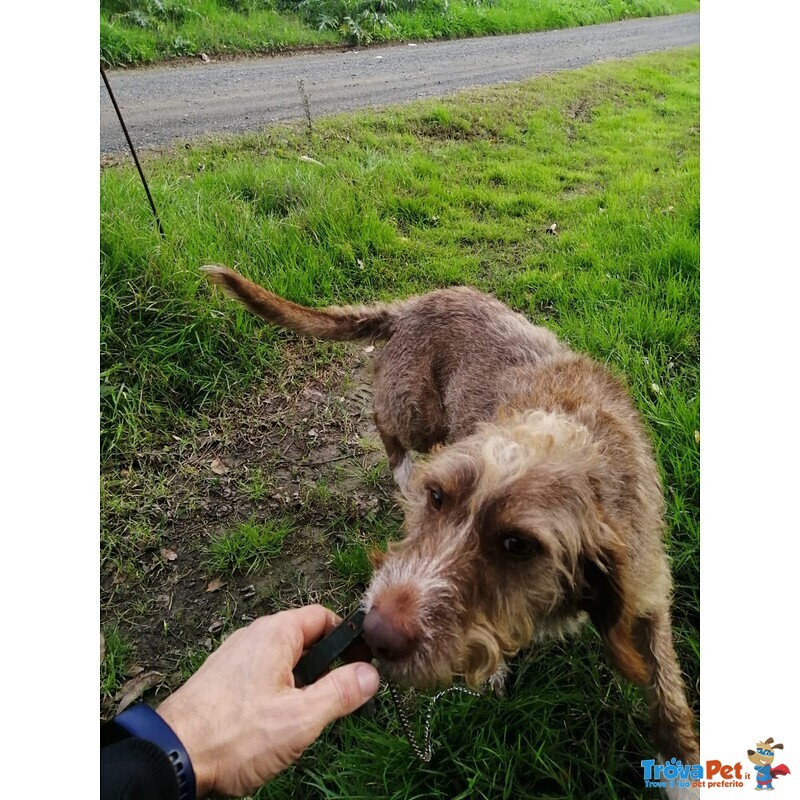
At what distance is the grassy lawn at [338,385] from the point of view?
2.38 m

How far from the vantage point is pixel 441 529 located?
1914 mm

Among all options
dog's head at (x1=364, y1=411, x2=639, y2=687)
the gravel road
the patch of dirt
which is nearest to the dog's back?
the patch of dirt

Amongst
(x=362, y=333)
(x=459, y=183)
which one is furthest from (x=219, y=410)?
(x=459, y=183)

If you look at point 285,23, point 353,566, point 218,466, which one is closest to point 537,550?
point 353,566

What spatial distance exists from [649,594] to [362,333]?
222 centimetres

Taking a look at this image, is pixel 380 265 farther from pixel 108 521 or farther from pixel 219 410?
pixel 108 521

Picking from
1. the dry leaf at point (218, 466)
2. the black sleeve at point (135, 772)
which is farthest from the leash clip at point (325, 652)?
the dry leaf at point (218, 466)

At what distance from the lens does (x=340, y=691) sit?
5.40 ft

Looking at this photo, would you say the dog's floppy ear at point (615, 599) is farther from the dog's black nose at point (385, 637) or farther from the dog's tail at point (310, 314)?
the dog's tail at point (310, 314)

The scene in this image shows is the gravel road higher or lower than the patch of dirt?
higher
